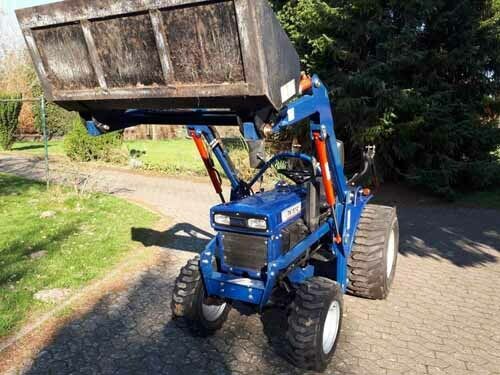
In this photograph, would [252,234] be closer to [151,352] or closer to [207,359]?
[207,359]

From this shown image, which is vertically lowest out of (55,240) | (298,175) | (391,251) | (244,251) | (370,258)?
(55,240)

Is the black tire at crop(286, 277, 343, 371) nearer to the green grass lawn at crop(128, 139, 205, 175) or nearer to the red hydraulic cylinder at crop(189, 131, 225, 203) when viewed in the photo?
the red hydraulic cylinder at crop(189, 131, 225, 203)

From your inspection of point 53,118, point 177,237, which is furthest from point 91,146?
point 53,118

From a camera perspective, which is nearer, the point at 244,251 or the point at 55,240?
the point at 244,251

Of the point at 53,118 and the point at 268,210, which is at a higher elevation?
the point at 53,118

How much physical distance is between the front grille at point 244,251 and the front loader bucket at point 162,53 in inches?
42.5

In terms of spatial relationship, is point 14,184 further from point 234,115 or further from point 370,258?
point 370,258

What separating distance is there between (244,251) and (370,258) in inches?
58.4

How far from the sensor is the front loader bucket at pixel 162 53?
241 cm

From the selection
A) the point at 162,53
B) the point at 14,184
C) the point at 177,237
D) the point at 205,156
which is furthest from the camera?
the point at 14,184

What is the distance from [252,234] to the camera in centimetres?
337

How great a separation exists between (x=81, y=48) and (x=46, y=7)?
301mm

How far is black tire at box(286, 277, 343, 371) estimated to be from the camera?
311 centimetres

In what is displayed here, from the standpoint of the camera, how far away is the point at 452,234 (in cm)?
717
